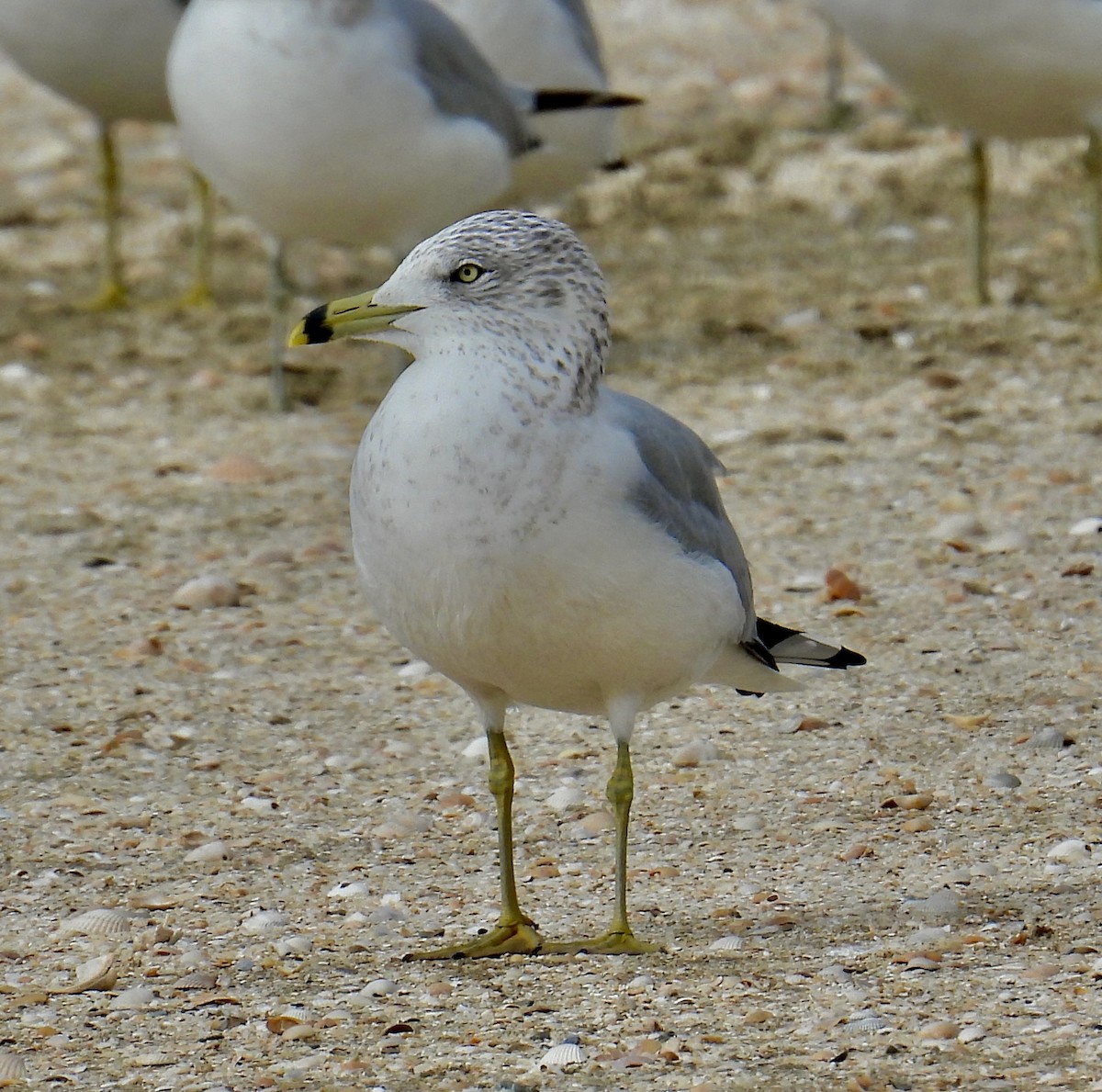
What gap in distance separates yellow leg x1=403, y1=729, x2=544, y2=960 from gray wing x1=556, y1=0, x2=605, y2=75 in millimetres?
5158

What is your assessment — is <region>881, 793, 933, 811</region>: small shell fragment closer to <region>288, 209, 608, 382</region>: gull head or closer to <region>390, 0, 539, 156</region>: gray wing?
<region>288, 209, 608, 382</region>: gull head

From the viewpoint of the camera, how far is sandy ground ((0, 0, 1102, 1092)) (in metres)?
3.14

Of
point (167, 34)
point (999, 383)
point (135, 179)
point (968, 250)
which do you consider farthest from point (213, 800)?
point (135, 179)

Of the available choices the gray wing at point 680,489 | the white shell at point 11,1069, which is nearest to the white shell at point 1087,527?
the gray wing at point 680,489

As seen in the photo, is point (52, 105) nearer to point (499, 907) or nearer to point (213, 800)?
point (213, 800)

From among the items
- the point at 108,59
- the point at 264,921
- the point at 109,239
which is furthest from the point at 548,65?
the point at 264,921

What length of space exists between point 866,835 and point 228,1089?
1.43 meters

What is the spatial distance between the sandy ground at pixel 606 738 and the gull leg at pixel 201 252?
112 mm

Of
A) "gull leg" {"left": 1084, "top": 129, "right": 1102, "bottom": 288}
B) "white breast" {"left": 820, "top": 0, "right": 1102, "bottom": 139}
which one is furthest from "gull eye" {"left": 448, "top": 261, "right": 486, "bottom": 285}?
"gull leg" {"left": 1084, "top": 129, "right": 1102, "bottom": 288}

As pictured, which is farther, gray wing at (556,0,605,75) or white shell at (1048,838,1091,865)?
gray wing at (556,0,605,75)

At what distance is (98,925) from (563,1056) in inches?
39.7

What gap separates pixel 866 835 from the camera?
3.93 m

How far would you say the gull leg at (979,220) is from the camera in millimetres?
7715

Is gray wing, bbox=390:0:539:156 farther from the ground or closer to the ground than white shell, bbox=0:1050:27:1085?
farther from the ground
